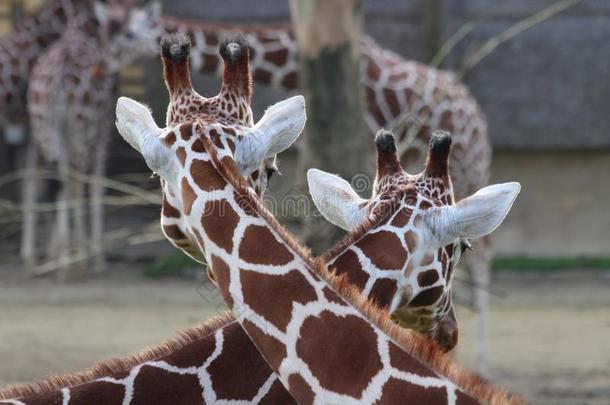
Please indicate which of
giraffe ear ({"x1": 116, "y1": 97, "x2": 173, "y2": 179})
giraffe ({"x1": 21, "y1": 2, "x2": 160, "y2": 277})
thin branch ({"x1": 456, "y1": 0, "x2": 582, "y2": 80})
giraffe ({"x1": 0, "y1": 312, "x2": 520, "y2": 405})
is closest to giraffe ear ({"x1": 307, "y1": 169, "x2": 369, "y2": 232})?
giraffe ({"x1": 0, "y1": 312, "x2": 520, "y2": 405})

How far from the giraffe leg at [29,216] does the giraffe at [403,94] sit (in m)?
3.21

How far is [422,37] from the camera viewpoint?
35.1ft

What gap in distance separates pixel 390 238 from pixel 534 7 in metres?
7.86

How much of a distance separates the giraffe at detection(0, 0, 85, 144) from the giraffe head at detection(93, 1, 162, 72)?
4.39ft

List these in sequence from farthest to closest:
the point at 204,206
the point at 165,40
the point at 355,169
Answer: the point at 355,169
the point at 165,40
the point at 204,206

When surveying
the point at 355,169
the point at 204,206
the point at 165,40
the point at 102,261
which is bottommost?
the point at 102,261

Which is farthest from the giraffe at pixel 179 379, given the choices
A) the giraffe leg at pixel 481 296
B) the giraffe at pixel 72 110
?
the giraffe at pixel 72 110

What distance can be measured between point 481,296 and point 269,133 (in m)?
5.29

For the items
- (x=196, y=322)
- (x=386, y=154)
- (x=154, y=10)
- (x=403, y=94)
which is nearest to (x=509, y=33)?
(x=403, y=94)

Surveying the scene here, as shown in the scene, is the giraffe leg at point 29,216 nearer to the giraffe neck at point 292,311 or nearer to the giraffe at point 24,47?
the giraffe at point 24,47

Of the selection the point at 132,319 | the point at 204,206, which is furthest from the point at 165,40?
the point at 132,319

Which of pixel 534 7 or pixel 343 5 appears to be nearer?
pixel 343 5

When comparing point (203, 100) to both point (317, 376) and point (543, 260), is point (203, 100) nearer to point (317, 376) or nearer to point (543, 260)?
point (317, 376)

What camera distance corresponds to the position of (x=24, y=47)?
1107 cm
